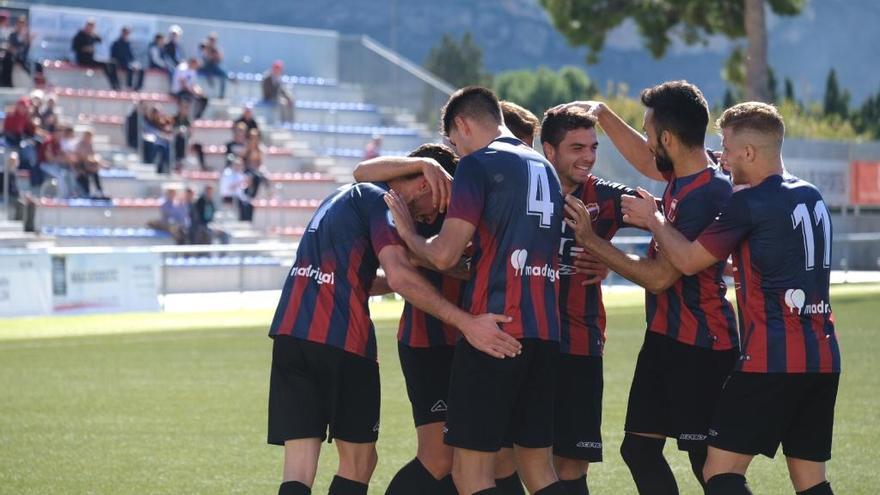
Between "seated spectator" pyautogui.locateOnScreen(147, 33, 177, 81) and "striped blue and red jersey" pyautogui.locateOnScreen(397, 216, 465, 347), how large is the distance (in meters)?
29.8

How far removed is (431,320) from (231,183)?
25867 millimetres

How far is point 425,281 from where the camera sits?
22.0 ft

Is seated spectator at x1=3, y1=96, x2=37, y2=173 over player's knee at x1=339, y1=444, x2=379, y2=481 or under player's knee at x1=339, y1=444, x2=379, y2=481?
over

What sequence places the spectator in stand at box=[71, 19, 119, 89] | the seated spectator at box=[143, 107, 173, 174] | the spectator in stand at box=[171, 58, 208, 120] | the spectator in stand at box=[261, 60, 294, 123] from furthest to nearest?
the spectator in stand at box=[261, 60, 294, 123] < the spectator in stand at box=[171, 58, 208, 120] < the spectator in stand at box=[71, 19, 119, 89] < the seated spectator at box=[143, 107, 173, 174]

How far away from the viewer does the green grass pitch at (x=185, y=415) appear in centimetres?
932

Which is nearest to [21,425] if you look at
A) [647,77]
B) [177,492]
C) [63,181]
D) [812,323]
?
[177,492]

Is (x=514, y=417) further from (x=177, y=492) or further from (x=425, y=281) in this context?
(x=177, y=492)

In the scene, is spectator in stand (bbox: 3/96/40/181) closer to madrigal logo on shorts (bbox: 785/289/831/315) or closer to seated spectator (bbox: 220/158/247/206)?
seated spectator (bbox: 220/158/247/206)

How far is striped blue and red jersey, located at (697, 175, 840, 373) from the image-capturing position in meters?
6.52

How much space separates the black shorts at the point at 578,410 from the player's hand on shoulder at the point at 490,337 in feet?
3.17

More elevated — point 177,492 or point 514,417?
point 514,417

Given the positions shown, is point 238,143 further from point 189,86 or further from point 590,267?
point 590,267

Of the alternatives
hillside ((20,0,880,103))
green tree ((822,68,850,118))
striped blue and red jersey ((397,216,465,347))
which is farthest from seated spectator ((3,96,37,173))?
hillside ((20,0,880,103))

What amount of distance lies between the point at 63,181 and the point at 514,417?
25024 mm
